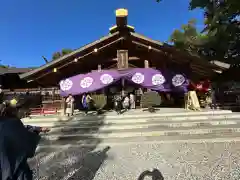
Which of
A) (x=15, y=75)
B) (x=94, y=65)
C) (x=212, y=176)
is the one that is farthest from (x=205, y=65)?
(x=15, y=75)

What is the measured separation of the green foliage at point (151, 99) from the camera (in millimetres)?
12279

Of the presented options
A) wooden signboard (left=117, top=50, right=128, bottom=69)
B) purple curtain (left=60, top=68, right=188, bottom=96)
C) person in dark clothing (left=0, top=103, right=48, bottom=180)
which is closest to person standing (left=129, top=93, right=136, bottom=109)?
purple curtain (left=60, top=68, right=188, bottom=96)

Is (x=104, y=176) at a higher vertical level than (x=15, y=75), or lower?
lower

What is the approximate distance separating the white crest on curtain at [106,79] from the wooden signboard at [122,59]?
3.70 ft

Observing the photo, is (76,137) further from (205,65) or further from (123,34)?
(205,65)

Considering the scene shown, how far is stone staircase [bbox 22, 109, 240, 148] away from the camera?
8.05 m

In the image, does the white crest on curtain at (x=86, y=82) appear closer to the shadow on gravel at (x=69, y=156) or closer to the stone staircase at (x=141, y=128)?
the stone staircase at (x=141, y=128)

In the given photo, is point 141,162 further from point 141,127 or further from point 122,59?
point 122,59

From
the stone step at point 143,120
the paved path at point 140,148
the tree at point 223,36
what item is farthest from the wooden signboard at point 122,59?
the tree at point 223,36

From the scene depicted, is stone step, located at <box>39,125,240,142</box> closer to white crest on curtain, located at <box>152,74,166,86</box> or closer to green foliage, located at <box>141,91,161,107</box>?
green foliage, located at <box>141,91,161,107</box>

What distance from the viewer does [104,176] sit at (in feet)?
16.6

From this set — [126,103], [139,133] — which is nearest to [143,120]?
[139,133]

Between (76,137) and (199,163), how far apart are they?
15.7 ft

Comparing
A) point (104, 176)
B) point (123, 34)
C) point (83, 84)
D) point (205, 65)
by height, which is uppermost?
point (123, 34)
